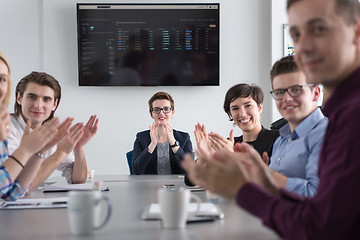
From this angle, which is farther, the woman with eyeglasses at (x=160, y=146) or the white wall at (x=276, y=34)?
the white wall at (x=276, y=34)

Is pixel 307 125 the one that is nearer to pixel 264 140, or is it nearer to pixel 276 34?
pixel 264 140

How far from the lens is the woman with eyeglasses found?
3445 mm

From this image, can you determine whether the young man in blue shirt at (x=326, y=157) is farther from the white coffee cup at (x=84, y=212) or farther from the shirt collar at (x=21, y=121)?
the shirt collar at (x=21, y=121)

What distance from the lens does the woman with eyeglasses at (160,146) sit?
345cm

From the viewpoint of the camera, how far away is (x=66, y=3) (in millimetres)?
4379

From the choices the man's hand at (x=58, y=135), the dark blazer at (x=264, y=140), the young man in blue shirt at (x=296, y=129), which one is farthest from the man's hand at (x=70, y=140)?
the dark blazer at (x=264, y=140)

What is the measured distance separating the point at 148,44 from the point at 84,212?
3.41 metres

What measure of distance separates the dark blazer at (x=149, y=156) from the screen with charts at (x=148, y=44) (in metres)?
0.92

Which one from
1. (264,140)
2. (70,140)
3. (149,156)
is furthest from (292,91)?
(149,156)

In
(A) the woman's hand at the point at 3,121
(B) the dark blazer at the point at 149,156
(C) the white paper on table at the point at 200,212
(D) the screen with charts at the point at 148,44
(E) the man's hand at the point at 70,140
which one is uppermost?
(D) the screen with charts at the point at 148,44

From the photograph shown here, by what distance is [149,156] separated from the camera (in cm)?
342

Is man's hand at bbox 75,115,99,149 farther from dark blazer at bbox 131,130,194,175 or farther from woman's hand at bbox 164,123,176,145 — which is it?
woman's hand at bbox 164,123,176,145

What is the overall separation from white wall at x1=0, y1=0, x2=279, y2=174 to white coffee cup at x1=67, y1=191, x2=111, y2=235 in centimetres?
326

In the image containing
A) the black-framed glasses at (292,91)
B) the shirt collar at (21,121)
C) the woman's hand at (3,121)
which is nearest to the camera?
the woman's hand at (3,121)
